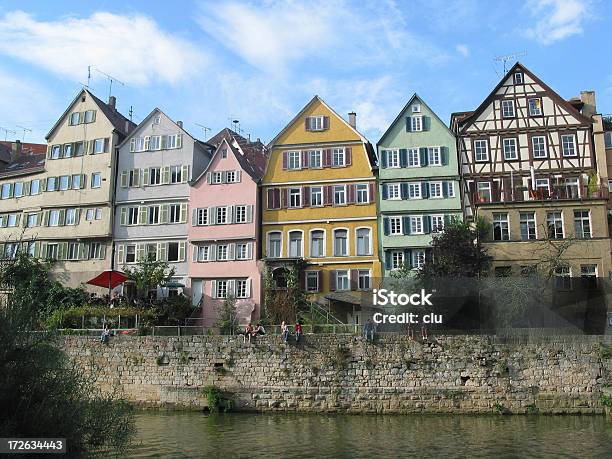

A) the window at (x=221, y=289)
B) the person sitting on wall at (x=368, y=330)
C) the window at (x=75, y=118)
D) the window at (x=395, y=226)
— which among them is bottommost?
the person sitting on wall at (x=368, y=330)

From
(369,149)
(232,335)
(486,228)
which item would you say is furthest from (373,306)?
(369,149)

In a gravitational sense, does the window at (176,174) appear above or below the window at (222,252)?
above

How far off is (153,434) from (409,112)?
95.1 feet

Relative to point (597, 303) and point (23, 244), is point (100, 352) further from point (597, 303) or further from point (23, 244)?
point (597, 303)

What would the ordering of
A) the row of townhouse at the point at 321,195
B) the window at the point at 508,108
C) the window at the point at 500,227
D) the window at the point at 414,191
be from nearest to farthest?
the window at the point at 500,227 < the row of townhouse at the point at 321,195 < the window at the point at 414,191 < the window at the point at 508,108

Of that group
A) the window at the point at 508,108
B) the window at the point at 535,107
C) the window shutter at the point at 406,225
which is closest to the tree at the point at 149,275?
the window shutter at the point at 406,225

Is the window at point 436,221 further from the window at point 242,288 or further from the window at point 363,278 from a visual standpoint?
the window at point 242,288

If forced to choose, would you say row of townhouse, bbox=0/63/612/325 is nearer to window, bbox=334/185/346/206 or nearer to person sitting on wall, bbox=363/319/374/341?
window, bbox=334/185/346/206

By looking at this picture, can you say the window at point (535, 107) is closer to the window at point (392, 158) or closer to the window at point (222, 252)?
the window at point (392, 158)

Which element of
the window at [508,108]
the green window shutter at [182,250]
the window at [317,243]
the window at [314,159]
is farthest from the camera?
the green window shutter at [182,250]

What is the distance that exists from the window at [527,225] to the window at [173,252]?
2413cm

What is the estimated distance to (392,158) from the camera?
146 ft

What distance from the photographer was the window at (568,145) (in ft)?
139

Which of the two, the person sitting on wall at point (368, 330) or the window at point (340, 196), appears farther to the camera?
the window at point (340, 196)
